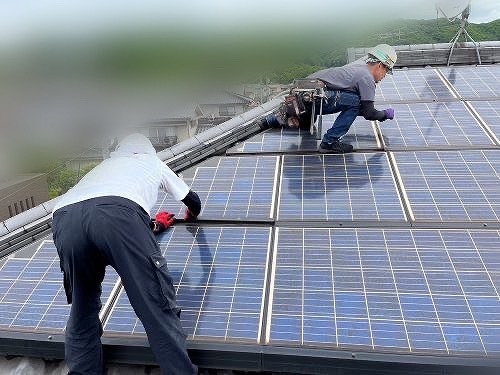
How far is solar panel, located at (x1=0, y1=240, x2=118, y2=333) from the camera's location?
493 cm

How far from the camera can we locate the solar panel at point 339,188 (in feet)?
20.6

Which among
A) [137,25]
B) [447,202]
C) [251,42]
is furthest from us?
[447,202]

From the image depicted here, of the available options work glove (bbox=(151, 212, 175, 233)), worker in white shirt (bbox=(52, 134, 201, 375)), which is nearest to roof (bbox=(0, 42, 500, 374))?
work glove (bbox=(151, 212, 175, 233))

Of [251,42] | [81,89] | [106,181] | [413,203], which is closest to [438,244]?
[413,203]

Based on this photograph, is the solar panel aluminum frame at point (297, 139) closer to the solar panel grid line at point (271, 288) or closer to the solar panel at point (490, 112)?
the solar panel at point (490, 112)

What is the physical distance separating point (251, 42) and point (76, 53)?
206cm

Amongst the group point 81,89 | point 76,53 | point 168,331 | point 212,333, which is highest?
point 76,53

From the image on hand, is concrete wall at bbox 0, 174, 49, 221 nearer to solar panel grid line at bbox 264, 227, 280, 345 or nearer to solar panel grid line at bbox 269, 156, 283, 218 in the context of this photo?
solar panel grid line at bbox 269, 156, 283, 218

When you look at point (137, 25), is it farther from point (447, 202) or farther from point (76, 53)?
point (447, 202)

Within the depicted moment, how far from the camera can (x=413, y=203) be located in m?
6.34

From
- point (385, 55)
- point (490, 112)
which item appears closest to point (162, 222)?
point (385, 55)

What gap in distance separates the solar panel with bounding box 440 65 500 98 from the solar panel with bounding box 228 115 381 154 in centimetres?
322

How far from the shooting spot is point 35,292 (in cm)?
536

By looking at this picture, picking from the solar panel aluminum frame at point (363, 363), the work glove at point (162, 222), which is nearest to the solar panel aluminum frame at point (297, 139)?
the work glove at point (162, 222)
